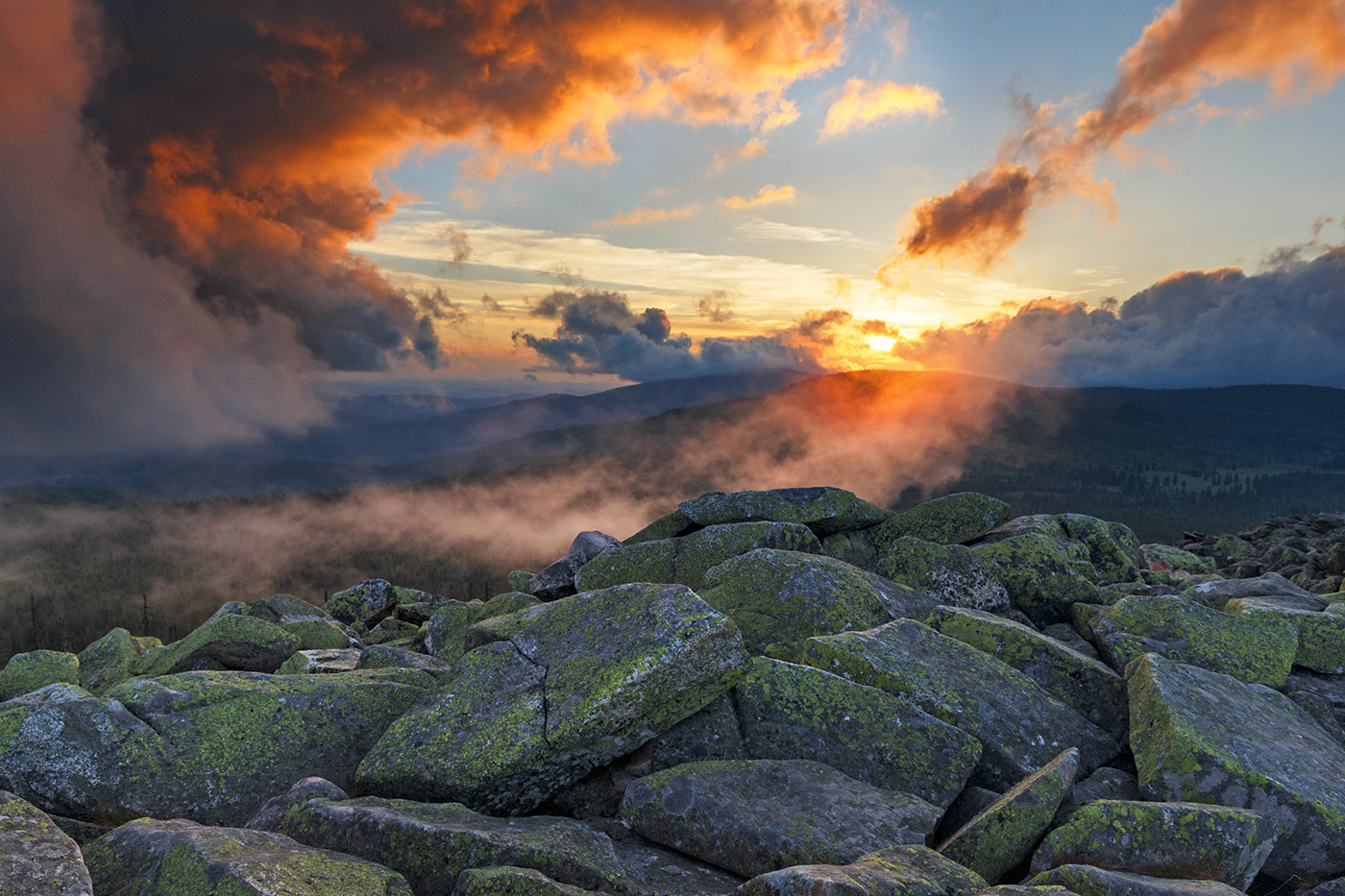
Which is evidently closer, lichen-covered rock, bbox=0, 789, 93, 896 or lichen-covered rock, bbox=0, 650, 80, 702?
lichen-covered rock, bbox=0, 789, 93, 896

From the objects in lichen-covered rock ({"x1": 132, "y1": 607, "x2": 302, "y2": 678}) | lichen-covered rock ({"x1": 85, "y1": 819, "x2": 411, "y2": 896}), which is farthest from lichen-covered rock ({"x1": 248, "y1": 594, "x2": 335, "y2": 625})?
lichen-covered rock ({"x1": 85, "y1": 819, "x2": 411, "y2": 896})

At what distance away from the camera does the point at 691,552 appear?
60.8ft

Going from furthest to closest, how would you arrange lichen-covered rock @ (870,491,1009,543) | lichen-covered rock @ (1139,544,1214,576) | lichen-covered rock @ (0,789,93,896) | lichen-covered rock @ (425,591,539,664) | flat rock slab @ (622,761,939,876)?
lichen-covered rock @ (1139,544,1214,576)
lichen-covered rock @ (870,491,1009,543)
lichen-covered rock @ (425,591,539,664)
flat rock slab @ (622,761,939,876)
lichen-covered rock @ (0,789,93,896)

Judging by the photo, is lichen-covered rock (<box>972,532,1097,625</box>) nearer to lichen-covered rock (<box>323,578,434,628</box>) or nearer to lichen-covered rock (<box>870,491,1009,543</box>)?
lichen-covered rock (<box>870,491,1009,543</box>)

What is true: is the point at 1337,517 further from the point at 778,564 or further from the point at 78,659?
the point at 78,659

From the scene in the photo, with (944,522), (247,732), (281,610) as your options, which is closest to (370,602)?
(281,610)

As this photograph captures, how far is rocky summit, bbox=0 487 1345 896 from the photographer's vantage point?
655 centimetres

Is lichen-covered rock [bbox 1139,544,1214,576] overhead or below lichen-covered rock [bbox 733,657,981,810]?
below

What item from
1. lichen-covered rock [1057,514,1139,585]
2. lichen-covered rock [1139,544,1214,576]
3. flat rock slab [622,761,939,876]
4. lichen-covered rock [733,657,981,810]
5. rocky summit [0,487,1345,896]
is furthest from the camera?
lichen-covered rock [1139,544,1214,576]

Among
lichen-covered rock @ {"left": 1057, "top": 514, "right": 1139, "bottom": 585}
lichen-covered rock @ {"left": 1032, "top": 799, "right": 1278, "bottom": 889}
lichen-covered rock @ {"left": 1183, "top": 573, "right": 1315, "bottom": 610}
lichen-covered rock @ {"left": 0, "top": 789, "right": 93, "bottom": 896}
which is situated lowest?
lichen-covered rock @ {"left": 1057, "top": 514, "right": 1139, "bottom": 585}

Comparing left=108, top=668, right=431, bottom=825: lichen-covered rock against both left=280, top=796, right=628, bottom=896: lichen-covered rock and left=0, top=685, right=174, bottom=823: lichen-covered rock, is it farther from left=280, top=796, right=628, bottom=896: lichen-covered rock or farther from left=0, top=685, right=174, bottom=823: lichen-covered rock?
left=280, top=796, right=628, bottom=896: lichen-covered rock

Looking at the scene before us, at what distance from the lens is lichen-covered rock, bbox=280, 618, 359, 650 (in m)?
21.0

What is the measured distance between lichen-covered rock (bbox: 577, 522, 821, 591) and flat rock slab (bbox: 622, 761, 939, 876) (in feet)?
30.8

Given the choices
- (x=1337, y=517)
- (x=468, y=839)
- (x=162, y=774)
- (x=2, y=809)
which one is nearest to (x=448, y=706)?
(x=468, y=839)
